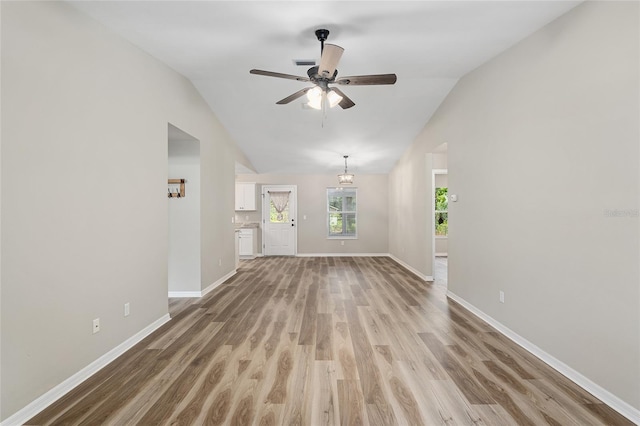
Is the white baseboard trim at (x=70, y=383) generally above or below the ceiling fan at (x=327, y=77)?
below

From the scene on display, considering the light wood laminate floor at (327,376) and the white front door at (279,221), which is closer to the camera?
the light wood laminate floor at (327,376)

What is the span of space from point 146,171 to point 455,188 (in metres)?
3.90

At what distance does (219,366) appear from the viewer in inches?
99.3

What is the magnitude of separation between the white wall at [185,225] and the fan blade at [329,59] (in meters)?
2.60

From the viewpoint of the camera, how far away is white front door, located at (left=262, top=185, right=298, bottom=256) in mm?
8867

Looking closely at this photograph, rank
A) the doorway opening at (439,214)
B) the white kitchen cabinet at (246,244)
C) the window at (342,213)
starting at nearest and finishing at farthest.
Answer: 1. the doorway opening at (439,214)
2. the white kitchen cabinet at (246,244)
3. the window at (342,213)

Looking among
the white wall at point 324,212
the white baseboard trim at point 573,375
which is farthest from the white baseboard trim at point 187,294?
the white wall at point 324,212

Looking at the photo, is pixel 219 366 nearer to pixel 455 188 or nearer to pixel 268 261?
pixel 455 188

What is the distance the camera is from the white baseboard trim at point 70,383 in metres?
1.87

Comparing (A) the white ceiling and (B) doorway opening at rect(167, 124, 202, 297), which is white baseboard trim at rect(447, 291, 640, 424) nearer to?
(A) the white ceiling

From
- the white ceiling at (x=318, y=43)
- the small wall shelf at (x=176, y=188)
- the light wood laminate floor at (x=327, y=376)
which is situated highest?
the white ceiling at (x=318, y=43)

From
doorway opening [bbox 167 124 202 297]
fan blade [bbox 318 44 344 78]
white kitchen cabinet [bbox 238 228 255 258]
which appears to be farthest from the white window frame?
fan blade [bbox 318 44 344 78]

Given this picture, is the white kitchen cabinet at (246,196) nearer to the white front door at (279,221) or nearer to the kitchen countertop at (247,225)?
the white front door at (279,221)

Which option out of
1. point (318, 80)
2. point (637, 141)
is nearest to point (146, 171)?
point (318, 80)
